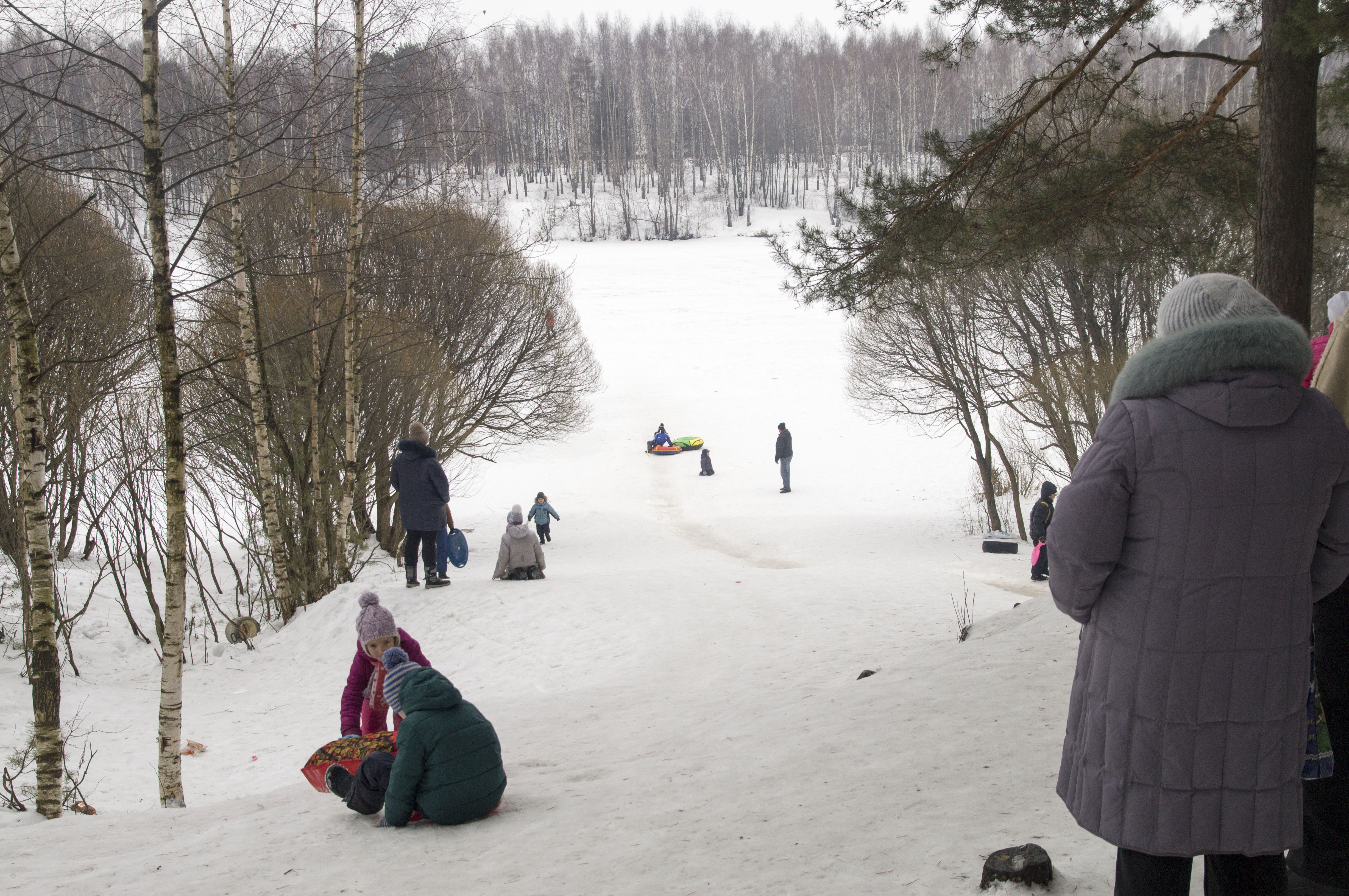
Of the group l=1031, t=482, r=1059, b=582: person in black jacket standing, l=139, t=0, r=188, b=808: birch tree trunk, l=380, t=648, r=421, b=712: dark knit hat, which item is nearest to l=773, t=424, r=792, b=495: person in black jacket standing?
l=1031, t=482, r=1059, b=582: person in black jacket standing

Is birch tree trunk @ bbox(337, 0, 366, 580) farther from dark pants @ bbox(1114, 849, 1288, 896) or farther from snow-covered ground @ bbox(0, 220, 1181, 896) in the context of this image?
dark pants @ bbox(1114, 849, 1288, 896)

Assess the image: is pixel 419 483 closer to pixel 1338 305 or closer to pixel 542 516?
pixel 1338 305

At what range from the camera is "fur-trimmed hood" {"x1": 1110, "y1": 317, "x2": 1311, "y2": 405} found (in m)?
2.00

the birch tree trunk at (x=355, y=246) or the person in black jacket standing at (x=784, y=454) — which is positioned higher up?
the birch tree trunk at (x=355, y=246)

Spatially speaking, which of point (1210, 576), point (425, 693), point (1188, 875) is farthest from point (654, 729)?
point (1210, 576)

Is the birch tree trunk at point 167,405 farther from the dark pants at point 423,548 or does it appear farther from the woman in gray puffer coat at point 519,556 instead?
the woman in gray puffer coat at point 519,556

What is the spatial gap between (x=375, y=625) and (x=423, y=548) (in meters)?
5.96

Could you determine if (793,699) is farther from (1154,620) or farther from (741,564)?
(741,564)

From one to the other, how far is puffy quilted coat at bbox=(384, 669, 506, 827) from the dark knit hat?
0.17 feet

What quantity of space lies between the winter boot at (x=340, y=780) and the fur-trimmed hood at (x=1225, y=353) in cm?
407

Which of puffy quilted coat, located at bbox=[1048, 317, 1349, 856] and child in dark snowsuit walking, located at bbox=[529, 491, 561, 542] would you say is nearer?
puffy quilted coat, located at bbox=[1048, 317, 1349, 856]

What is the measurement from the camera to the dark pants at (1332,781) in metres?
2.51

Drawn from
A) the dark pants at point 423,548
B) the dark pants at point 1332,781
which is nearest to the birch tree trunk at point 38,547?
the dark pants at point 423,548

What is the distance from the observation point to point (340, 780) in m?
4.61
